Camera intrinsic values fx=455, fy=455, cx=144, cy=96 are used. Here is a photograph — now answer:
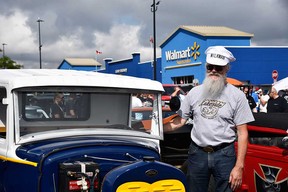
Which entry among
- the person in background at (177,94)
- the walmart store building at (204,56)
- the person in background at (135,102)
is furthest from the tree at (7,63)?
the person in background at (135,102)

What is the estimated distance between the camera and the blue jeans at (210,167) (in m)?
3.51

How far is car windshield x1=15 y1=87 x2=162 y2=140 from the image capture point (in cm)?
370

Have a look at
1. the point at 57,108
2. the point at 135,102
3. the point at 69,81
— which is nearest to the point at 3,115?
the point at 57,108

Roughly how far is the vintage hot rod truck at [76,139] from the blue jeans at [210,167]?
252 millimetres

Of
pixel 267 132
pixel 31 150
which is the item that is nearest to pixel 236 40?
pixel 267 132

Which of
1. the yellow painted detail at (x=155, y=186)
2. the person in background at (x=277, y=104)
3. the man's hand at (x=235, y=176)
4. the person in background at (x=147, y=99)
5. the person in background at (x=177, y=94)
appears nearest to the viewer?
the yellow painted detail at (x=155, y=186)

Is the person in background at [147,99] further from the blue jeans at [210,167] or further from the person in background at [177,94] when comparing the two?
the person in background at [177,94]

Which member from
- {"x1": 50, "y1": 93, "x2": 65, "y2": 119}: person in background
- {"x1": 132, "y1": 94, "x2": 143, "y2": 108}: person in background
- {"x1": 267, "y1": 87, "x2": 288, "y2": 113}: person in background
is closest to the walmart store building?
{"x1": 267, "y1": 87, "x2": 288, "y2": 113}: person in background

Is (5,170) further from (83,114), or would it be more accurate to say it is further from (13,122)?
(83,114)

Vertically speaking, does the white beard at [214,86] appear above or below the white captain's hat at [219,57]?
below

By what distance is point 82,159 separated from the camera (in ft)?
10.9

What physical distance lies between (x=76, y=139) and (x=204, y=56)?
27.0 meters

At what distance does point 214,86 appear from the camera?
→ 3.51m

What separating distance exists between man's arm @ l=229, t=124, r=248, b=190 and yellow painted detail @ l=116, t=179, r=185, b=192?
1.27 feet
